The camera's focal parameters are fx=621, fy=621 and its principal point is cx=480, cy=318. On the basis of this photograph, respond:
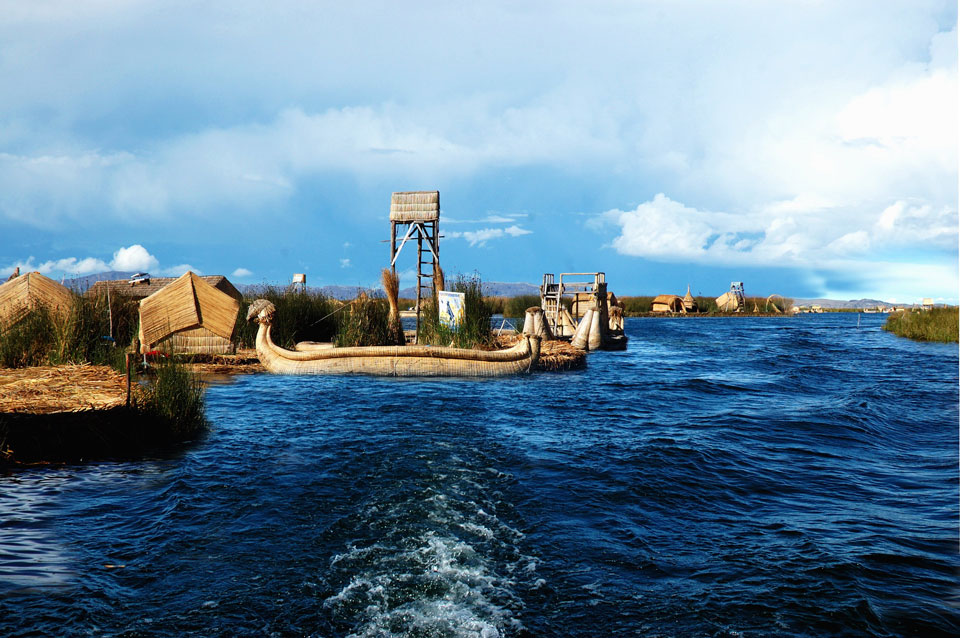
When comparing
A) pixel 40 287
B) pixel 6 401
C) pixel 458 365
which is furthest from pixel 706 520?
pixel 40 287

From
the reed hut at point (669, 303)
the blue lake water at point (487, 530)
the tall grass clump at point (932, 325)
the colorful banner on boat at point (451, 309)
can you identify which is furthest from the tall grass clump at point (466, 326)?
the reed hut at point (669, 303)

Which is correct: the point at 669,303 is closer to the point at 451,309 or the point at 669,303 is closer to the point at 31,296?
the point at 451,309

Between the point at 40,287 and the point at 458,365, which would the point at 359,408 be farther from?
the point at 40,287

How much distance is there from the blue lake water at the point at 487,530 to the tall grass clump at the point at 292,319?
768 centimetres

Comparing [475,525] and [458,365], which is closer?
[475,525]

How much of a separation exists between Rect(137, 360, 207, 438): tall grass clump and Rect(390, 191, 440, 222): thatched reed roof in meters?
12.0

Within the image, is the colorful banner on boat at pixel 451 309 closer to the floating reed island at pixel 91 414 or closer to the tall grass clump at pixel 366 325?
the tall grass clump at pixel 366 325

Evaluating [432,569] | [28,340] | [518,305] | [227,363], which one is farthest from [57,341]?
[518,305]

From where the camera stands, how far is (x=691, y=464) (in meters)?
6.89

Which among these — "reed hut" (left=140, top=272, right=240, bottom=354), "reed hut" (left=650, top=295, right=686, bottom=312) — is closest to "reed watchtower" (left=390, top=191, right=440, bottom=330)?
"reed hut" (left=140, top=272, right=240, bottom=354)

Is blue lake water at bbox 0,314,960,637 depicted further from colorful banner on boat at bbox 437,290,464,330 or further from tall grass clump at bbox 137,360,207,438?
colorful banner on boat at bbox 437,290,464,330

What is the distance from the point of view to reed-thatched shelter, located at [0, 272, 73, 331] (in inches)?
408

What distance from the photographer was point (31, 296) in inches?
427

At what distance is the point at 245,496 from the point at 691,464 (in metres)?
4.63
